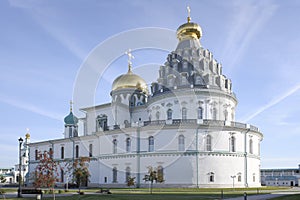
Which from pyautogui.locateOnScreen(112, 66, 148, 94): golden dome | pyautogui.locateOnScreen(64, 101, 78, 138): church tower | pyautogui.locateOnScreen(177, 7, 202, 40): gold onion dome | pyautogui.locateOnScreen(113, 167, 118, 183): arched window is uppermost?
pyautogui.locateOnScreen(177, 7, 202, 40): gold onion dome

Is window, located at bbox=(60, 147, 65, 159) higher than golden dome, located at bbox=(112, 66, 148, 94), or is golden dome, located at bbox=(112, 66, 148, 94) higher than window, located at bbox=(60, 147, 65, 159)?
golden dome, located at bbox=(112, 66, 148, 94)

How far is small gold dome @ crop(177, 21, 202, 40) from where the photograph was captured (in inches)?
2250

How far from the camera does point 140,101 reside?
6031 centimetres

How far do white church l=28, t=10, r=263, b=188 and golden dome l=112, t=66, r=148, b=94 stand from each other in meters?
0.18

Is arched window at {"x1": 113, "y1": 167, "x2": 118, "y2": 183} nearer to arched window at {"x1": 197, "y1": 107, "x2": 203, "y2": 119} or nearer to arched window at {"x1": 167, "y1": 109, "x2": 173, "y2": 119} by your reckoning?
arched window at {"x1": 167, "y1": 109, "x2": 173, "y2": 119}

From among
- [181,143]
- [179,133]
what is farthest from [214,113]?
[181,143]

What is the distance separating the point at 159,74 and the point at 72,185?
2176 cm

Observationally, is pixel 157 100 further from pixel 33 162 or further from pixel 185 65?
pixel 33 162

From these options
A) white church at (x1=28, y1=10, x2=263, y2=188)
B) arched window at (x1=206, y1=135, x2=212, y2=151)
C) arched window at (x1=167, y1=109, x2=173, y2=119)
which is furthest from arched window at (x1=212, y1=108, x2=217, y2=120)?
arched window at (x1=167, y1=109, x2=173, y2=119)

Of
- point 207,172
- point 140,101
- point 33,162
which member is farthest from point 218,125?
point 33,162

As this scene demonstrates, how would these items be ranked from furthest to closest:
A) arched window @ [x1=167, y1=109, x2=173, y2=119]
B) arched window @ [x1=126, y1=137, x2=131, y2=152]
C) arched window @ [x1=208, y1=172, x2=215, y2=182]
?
arched window @ [x1=167, y1=109, x2=173, y2=119] → arched window @ [x1=126, y1=137, x2=131, y2=152] → arched window @ [x1=208, y1=172, x2=215, y2=182]

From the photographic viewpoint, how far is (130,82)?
2391 inches

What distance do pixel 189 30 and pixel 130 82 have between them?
13394mm

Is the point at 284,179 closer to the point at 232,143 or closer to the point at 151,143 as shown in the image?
the point at 232,143
